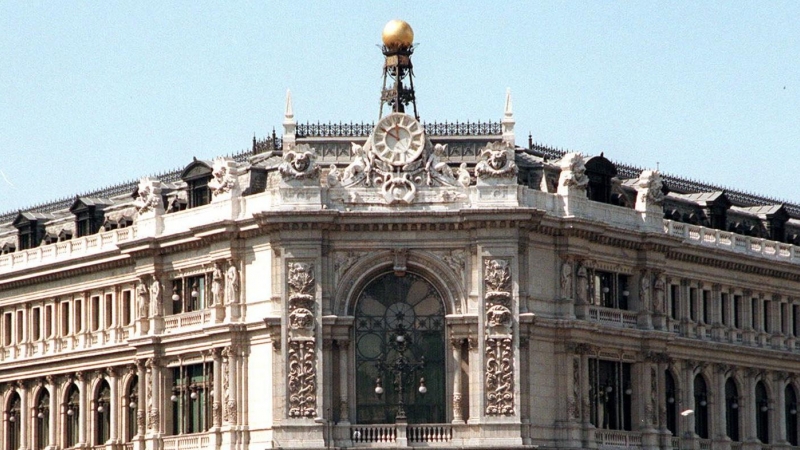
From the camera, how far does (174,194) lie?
14788 centimetres

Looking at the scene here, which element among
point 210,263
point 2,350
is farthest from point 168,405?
point 2,350

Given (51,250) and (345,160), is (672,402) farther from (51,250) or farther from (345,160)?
(51,250)

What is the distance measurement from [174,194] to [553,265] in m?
21.8

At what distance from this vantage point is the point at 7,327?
525ft

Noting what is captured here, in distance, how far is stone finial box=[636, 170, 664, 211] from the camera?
5723 inches

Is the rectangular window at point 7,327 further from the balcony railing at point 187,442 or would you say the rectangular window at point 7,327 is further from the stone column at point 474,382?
the stone column at point 474,382

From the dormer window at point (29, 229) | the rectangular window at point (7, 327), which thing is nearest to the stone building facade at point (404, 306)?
the rectangular window at point (7, 327)

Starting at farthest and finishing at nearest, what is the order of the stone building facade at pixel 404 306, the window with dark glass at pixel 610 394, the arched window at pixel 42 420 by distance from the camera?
the arched window at pixel 42 420
the window with dark glass at pixel 610 394
the stone building facade at pixel 404 306

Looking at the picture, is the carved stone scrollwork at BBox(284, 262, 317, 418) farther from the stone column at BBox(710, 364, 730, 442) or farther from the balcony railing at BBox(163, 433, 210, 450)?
the stone column at BBox(710, 364, 730, 442)

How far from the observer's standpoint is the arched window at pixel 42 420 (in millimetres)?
156000

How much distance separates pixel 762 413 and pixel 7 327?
142 ft

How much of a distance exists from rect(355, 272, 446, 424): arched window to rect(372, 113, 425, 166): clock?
18.9 ft

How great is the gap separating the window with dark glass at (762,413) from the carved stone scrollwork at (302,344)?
3280 cm

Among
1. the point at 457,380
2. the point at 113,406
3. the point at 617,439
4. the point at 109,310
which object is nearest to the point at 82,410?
the point at 113,406
